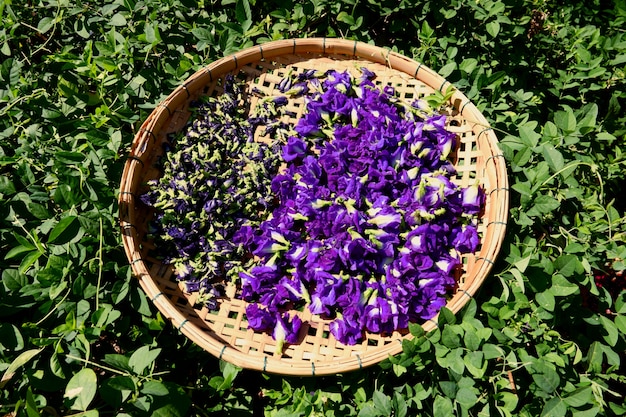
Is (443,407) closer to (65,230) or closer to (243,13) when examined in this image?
(65,230)

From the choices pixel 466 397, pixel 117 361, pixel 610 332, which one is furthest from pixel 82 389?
pixel 610 332

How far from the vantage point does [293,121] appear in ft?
7.14

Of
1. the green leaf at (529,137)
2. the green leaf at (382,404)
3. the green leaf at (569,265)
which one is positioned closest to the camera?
the green leaf at (382,404)

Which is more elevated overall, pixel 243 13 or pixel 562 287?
pixel 243 13

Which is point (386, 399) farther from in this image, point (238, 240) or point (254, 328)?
point (238, 240)

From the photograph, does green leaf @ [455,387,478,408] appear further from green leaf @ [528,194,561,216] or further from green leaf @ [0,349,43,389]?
green leaf @ [0,349,43,389]

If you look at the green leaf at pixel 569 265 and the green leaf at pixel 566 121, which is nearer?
the green leaf at pixel 569 265

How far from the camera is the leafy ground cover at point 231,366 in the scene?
1.49 meters

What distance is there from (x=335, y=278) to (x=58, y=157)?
3.45 feet

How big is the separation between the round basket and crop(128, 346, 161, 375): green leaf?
0.21 m

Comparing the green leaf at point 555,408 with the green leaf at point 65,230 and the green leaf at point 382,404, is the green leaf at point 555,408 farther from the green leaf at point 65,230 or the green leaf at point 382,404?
the green leaf at point 65,230

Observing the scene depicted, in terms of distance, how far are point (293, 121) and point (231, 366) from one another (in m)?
1.08

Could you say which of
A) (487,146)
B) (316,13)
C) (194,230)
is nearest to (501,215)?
(487,146)

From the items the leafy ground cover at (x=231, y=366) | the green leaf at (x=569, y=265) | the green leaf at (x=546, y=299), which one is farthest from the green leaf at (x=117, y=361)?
the green leaf at (x=569, y=265)
